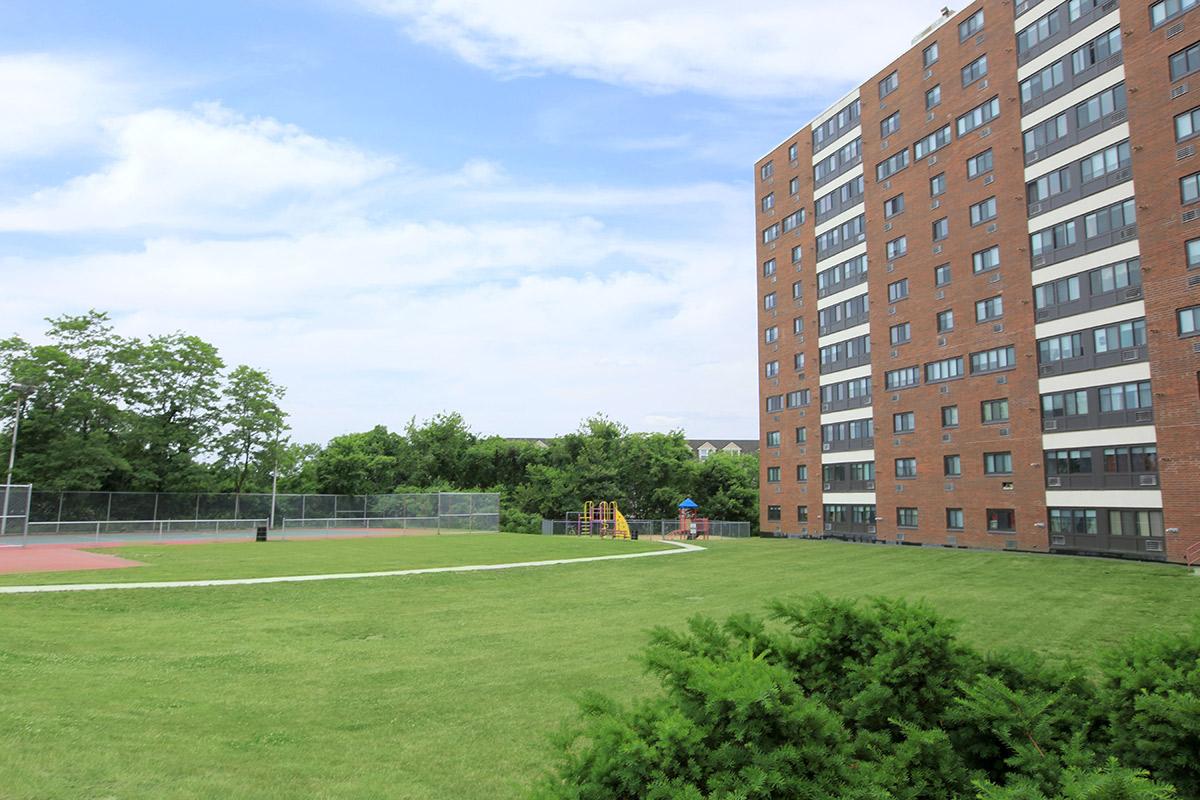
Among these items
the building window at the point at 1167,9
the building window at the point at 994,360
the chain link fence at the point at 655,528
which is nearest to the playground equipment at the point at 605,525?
the chain link fence at the point at 655,528

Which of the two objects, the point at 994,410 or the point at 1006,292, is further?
the point at 994,410

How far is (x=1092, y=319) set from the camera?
3584 cm

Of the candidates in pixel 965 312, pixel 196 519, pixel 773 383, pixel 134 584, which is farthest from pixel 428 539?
pixel 965 312

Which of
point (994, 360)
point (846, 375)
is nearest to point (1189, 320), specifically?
point (994, 360)

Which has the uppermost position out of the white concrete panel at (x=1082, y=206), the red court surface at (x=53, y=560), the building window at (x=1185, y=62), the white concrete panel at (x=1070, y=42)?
the white concrete panel at (x=1070, y=42)

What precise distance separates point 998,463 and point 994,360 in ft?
18.7

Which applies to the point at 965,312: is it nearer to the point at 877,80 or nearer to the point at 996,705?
the point at 877,80

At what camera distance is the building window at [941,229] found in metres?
44.9

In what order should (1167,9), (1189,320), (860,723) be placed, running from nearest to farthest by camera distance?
(860,723) < (1189,320) < (1167,9)

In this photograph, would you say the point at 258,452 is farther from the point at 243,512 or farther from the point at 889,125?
the point at 889,125

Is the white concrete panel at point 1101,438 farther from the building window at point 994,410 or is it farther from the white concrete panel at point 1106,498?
the building window at point 994,410

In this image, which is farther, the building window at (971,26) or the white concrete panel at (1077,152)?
the building window at (971,26)

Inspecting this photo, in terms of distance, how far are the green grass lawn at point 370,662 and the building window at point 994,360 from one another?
52.3 feet

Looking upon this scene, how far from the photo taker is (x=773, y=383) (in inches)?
2424
